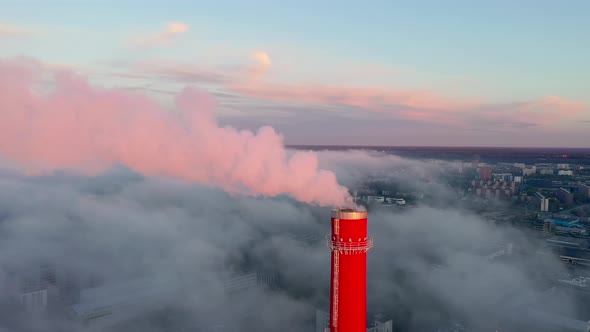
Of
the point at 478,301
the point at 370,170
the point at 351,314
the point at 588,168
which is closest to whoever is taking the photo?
the point at 351,314

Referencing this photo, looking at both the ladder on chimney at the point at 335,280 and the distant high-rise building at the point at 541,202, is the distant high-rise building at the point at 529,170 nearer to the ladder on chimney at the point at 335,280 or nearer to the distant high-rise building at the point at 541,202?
the distant high-rise building at the point at 541,202

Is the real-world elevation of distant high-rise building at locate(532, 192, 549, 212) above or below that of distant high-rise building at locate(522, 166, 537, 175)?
below

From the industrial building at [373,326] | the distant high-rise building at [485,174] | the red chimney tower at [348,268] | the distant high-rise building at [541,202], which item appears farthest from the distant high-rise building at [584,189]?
the red chimney tower at [348,268]

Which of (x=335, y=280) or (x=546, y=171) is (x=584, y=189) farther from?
(x=335, y=280)

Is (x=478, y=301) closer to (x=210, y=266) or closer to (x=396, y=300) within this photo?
(x=396, y=300)

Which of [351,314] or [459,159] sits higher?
[459,159]

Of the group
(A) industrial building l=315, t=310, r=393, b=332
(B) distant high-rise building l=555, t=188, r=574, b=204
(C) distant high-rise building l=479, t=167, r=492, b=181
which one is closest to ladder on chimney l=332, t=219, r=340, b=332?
(A) industrial building l=315, t=310, r=393, b=332

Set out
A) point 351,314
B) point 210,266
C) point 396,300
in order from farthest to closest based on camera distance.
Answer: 1. point 210,266
2. point 396,300
3. point 351,314

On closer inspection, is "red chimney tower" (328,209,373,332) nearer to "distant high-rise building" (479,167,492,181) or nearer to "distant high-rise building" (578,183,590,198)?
"distant high-rise building" (578,183,590,198)

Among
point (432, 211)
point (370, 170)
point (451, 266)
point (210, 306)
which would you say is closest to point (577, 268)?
point (451, 266)
